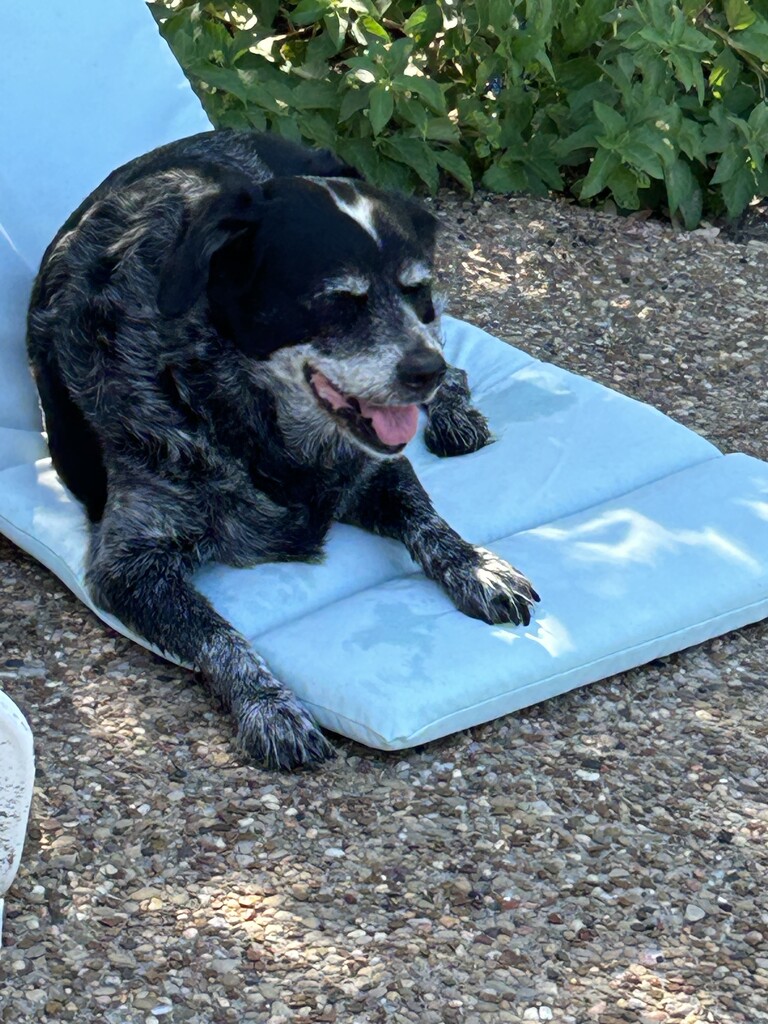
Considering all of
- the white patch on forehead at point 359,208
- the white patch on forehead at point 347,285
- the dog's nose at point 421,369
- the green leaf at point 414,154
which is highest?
the white patch on forehead at point 359,208

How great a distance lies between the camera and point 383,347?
3086mm

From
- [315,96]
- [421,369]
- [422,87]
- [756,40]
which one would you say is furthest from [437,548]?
[756,40]

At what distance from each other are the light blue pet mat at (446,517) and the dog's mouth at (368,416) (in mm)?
332

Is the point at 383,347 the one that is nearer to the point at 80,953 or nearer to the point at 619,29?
the point at 80,953

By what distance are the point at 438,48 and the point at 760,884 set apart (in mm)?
4004

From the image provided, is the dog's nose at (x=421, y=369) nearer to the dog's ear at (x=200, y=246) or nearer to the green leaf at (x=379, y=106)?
the dog's ear at (x=200, y=246)

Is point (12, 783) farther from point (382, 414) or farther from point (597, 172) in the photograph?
point (597, 172)

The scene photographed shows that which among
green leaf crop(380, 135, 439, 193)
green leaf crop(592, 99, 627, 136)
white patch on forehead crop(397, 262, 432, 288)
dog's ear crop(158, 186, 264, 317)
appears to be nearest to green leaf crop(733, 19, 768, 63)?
green leaf crop(592, 99, 627, 136)

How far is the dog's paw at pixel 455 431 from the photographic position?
3.92 meters

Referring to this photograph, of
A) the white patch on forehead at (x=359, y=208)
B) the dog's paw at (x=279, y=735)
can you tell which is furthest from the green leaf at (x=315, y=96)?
the dog's paw at (x=279, y=735)

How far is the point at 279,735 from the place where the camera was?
289 cm

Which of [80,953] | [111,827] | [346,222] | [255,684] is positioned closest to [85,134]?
[346,222]

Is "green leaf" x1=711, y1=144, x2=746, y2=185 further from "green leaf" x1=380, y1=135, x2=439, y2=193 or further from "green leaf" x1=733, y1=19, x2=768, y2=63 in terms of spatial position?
"green leaf" x1=380, y1=135, x2=439, y2=193

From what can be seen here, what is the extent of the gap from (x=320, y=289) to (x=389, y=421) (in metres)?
0.36
